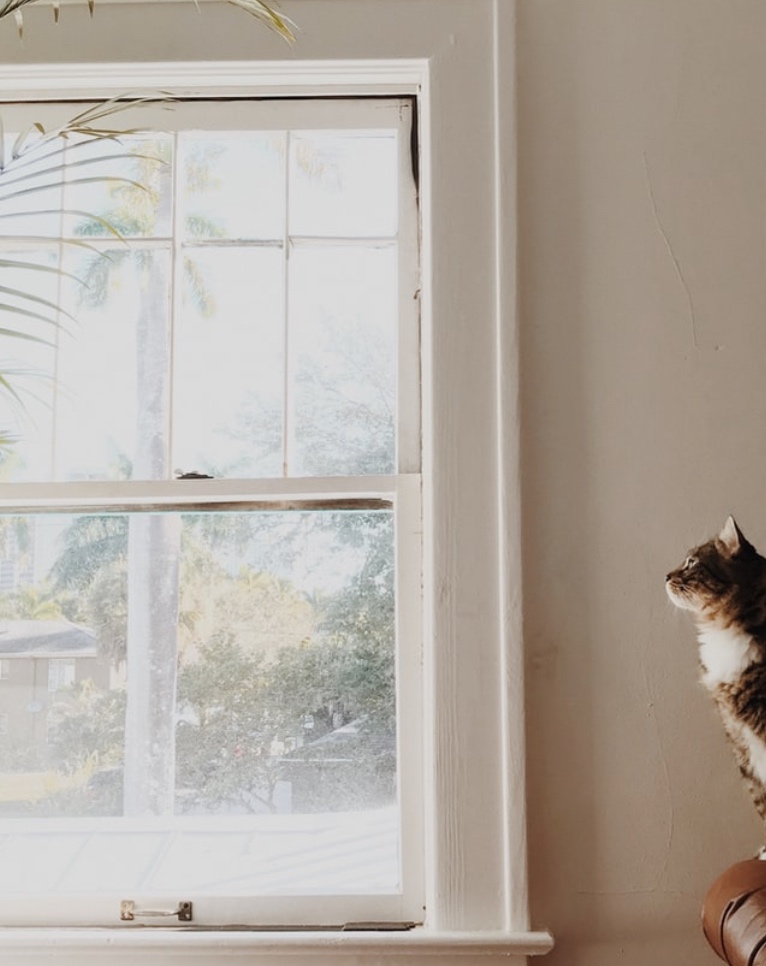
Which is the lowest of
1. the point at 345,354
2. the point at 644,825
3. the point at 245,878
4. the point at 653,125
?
the point at 245,878

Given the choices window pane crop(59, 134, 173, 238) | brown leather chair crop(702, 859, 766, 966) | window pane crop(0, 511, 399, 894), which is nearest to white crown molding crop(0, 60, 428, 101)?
window pane crop(59, 134, 173, 238)

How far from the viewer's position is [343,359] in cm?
193

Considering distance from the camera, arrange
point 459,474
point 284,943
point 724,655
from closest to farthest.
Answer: point 724,655
point 284,943
point 459,474

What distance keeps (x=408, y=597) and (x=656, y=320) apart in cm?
68

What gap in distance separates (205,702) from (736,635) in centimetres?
96

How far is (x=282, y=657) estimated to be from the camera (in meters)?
1.87

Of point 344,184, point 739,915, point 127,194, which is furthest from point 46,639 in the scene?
point 739,915

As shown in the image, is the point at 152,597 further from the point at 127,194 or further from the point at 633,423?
the point at 633,423

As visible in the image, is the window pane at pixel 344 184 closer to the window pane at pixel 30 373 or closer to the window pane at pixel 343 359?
the window pane at pixel 343 359

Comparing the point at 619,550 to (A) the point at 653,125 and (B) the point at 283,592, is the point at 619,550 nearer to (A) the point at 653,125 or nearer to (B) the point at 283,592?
(B) the point at 283,592

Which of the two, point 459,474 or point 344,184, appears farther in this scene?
point 344,184

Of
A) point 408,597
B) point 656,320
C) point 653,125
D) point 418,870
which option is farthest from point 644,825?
point 653,125

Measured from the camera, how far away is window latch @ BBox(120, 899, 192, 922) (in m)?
1.75

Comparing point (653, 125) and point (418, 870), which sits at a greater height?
point (653, 125)
